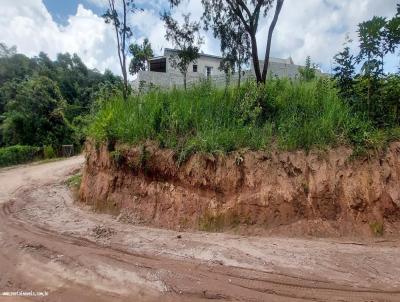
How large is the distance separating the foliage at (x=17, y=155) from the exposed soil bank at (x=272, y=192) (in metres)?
12.5

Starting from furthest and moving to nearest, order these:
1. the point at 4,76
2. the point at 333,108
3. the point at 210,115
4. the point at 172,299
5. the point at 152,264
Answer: the point at 4,76
the point at 210,115
the point at 333,108
the point at 152,264
the point at 172,299

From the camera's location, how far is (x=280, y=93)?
7227mm

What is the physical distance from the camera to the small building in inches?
409

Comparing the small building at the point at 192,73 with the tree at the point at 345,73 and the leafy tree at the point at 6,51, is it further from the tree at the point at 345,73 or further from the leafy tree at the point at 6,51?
the leafy tree at the point at 6,51

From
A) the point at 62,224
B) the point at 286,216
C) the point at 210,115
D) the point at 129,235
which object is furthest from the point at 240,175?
the point at 62,224

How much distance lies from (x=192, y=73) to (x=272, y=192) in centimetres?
1120

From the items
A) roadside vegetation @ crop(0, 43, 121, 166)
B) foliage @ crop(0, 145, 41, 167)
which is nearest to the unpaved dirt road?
foliage @ crop(0, 145, 41, 167)

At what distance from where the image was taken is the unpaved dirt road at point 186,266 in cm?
378

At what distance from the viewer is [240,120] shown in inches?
260

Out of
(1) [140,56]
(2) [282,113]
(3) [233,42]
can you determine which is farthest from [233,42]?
(1) [140,56]

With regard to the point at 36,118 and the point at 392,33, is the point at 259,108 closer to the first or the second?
the point at 392,33

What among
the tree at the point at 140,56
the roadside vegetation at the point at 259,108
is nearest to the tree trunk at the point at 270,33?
the roadside vegetation at the point at 259,108

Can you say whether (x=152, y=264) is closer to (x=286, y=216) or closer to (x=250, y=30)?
(x=286, y=216)

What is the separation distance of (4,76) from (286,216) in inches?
1155
